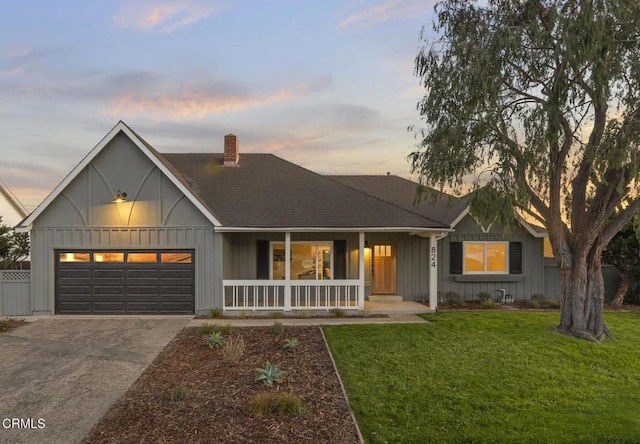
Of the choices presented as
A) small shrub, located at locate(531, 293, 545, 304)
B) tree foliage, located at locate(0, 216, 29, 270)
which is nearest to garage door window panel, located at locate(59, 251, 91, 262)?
tree foliage, located at locate(0, 216, 29, 270)

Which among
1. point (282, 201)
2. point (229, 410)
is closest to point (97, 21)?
point (282, 201)

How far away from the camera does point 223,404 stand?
4.88m

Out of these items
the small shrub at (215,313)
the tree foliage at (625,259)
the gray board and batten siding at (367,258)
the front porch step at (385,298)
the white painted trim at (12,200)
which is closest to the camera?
the small shrub at (215,313)

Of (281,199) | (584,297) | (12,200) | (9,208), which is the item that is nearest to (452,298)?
(584,297)

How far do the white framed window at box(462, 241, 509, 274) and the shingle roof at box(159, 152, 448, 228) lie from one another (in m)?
1.89

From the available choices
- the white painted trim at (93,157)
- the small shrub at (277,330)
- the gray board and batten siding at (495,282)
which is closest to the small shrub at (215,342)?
the small shrub at (277,330)

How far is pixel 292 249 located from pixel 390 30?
25.0ft

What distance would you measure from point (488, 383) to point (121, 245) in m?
10.1

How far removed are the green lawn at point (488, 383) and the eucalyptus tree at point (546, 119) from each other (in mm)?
1781

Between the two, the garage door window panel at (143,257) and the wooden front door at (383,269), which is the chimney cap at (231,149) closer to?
the garage door window panel at (143,257)

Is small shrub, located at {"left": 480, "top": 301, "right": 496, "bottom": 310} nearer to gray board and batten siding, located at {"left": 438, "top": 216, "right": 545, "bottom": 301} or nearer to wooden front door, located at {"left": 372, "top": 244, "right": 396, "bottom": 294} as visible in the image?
gray board and batten siding, located at {"left": 438, "top": 216, "right": 545, "bottom": 301}

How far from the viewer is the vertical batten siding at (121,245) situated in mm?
10703

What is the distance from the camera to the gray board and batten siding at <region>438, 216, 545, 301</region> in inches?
516

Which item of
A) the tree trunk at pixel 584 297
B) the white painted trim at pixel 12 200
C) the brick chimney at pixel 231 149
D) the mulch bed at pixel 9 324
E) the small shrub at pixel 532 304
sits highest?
the brick chimney at pixel 231 149
